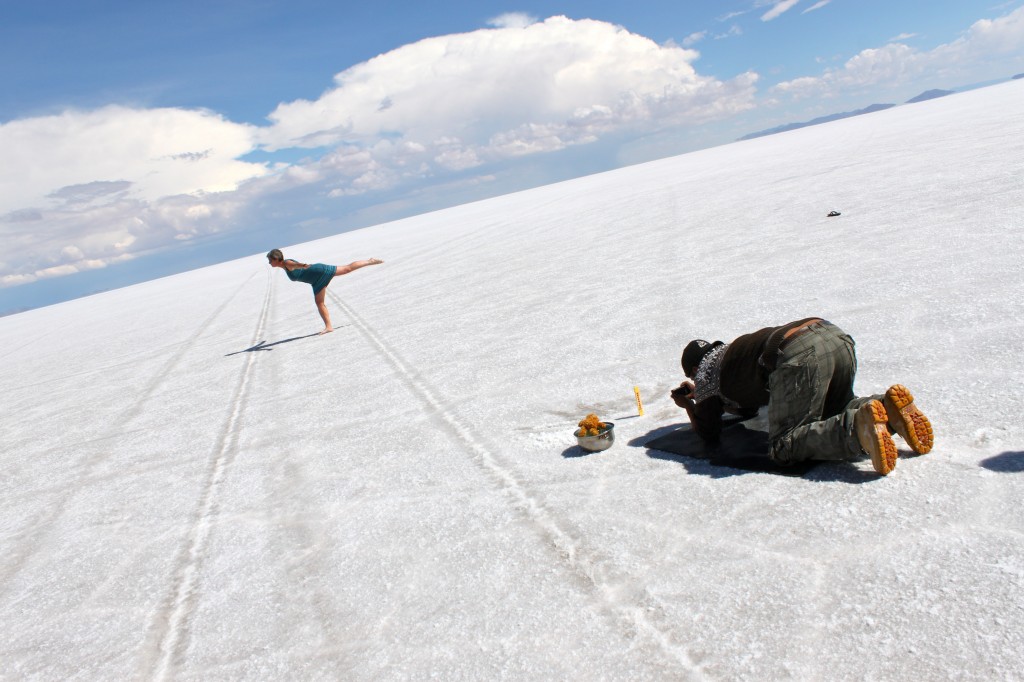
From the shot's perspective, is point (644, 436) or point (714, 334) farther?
point (714, 334)

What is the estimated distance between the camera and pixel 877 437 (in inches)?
129

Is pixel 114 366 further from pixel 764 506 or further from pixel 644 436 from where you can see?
pixel 764 506

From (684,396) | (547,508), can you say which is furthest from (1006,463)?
(547,508)

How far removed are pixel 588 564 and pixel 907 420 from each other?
1684 millimetres

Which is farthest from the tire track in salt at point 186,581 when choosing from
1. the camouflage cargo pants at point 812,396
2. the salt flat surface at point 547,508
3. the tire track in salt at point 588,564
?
the camouflage cargo pants at point 812,396

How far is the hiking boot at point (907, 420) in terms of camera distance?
3.35m

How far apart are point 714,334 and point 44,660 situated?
221 inches

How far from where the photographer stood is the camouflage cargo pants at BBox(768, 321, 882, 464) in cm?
356

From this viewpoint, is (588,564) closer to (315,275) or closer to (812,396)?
(812,396)

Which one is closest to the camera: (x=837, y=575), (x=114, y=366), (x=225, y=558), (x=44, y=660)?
(x=837, y=575)

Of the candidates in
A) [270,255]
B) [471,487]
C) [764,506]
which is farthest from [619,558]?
[270,255]

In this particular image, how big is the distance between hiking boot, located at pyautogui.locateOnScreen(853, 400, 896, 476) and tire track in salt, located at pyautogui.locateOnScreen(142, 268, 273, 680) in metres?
3.37

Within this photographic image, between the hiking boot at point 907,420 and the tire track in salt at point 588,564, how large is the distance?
5.05 ft

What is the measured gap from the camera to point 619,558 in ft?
10.6
